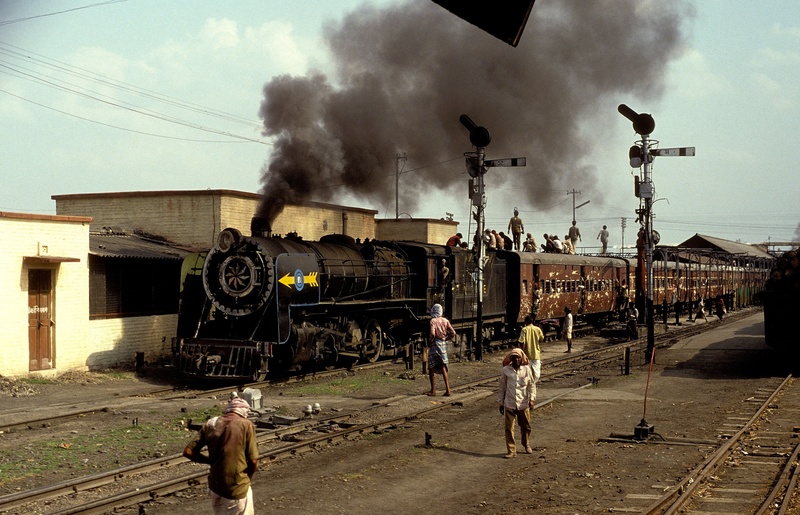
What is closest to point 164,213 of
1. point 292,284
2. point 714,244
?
point 292,284

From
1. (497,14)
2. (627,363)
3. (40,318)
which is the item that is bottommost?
→ (627,363)

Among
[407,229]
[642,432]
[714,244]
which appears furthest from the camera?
[714,244]

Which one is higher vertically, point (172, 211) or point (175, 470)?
point (172, 211)

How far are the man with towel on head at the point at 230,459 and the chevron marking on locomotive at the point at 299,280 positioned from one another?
10.5 meters

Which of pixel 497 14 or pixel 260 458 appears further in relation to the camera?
pixel 260 458

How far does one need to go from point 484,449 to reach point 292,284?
704cm

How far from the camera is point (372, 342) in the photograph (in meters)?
21.0

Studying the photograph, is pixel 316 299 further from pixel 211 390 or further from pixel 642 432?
pixel 642 432

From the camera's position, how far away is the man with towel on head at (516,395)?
425 inches

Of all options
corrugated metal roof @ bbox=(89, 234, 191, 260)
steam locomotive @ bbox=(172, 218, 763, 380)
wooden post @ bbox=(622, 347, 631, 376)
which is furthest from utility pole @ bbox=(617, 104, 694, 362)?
corrugated metal roof @ bbox=(89, 234, 191, 260)

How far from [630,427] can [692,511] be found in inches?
185

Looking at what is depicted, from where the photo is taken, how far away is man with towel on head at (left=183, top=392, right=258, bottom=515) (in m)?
6.18

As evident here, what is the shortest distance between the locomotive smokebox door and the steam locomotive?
0.02 metres

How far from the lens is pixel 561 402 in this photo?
15.5m
